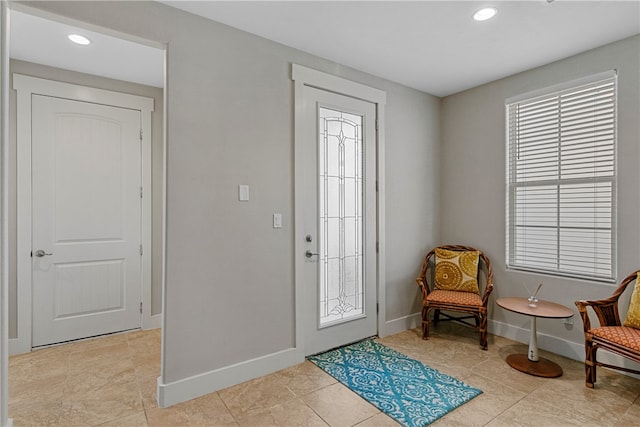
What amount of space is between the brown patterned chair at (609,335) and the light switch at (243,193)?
2.62m

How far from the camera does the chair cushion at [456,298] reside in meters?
3.08

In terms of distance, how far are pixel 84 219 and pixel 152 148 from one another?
38.8 inches

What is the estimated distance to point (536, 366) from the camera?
104 inches

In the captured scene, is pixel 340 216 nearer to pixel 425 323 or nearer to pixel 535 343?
pixel 425 323

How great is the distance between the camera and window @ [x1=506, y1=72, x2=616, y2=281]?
2.69m

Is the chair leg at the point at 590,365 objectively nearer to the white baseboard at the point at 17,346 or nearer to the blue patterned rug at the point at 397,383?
the blue patterned rug at the point at 397,383

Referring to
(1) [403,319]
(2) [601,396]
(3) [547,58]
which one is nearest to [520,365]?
(2) [601,396]

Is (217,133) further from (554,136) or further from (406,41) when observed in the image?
(554,136)

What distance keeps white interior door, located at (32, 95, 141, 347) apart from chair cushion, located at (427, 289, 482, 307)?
10.3 ft

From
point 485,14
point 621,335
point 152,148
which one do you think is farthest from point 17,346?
point 621,335

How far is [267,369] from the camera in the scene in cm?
257

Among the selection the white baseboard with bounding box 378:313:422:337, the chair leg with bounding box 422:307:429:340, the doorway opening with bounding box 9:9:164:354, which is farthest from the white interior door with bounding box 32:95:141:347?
the chair leg with bounding box 422:307:429:340

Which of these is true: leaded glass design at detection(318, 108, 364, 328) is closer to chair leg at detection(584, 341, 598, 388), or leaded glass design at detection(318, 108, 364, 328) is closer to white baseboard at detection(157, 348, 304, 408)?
white baseboard at detection(157, 348, 304, 408)

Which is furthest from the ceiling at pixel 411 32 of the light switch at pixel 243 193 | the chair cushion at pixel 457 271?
the chair cushion at pixel 457 271
